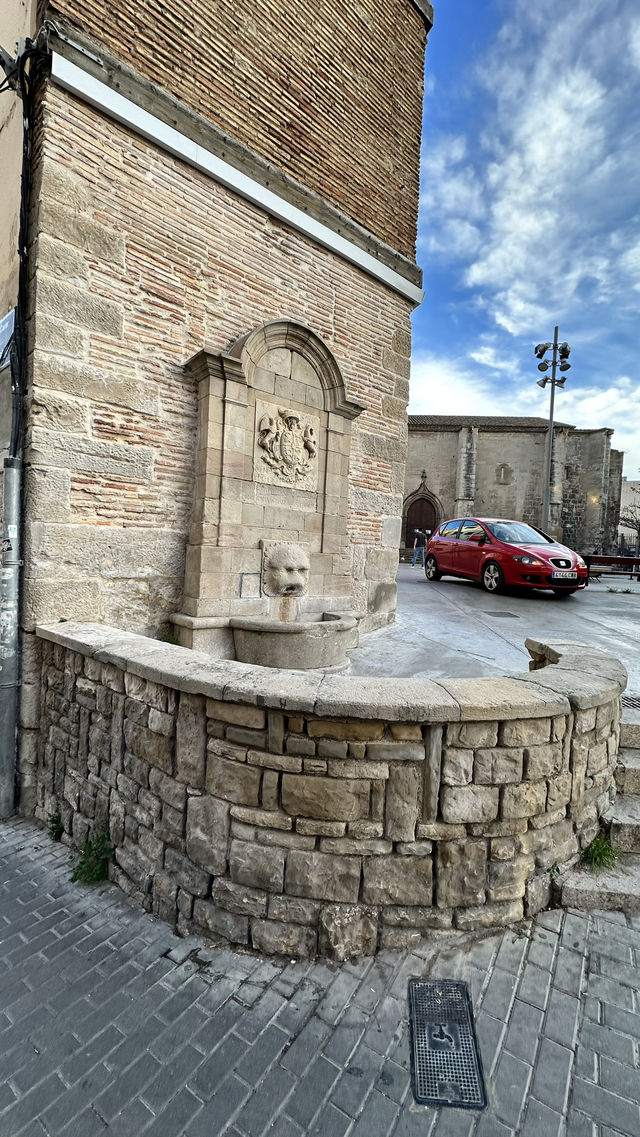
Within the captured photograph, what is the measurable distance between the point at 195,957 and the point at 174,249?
5.36 m

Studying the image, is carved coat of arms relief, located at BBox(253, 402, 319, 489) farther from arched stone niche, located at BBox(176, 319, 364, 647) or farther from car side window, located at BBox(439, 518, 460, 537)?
car side window, located at BBox(439, 518, 460, 537)

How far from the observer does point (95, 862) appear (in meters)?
2.82

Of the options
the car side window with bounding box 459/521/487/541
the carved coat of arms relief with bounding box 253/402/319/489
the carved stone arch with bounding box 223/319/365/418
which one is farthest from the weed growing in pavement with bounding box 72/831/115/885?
the car side window with bounding box 459/521/487/541

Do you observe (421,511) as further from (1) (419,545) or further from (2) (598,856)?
(2) (598,856)

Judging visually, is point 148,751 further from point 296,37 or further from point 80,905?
point 296,37

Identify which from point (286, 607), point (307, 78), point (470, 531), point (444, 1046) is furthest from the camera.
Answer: point (470, 531)

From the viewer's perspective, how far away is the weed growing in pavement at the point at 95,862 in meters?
2.79

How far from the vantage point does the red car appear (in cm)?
849

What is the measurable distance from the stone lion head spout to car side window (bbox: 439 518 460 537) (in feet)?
19.5

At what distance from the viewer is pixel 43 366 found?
3770mm

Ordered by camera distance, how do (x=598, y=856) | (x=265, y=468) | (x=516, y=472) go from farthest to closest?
(x=516, y=472) < (x=265, y=468) < (x=598, y=856)

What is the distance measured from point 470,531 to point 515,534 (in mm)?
935

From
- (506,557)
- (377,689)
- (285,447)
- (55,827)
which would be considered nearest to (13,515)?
(55,827)

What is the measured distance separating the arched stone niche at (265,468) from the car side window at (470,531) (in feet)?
14.7
